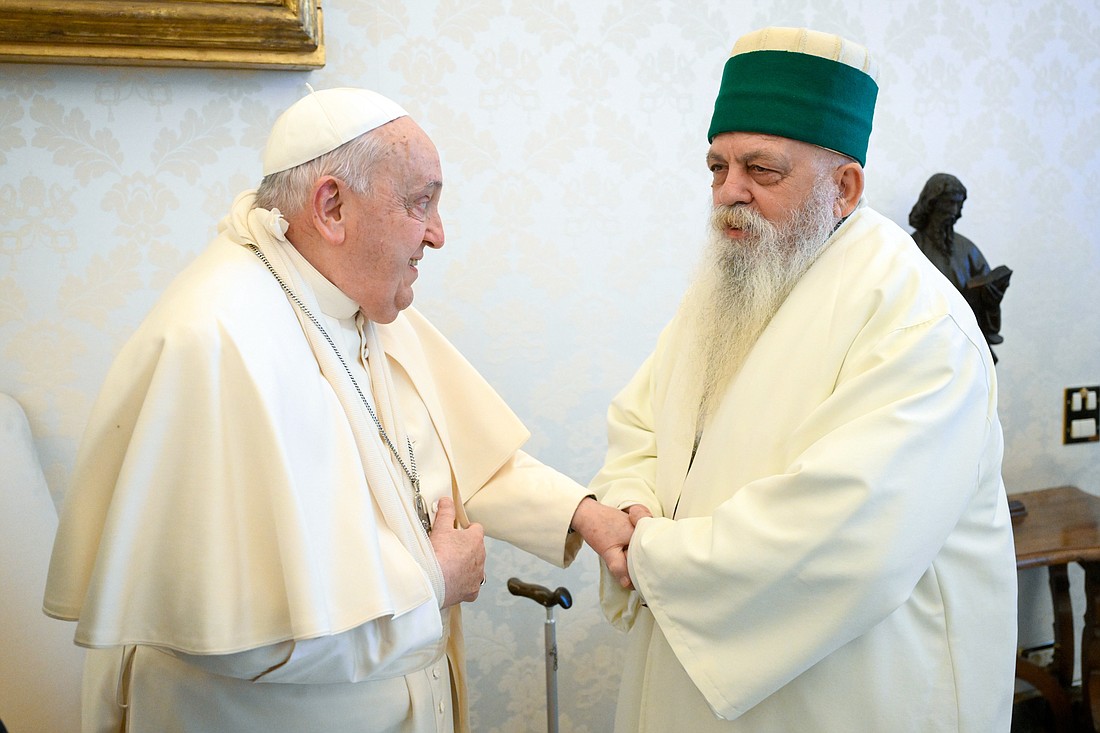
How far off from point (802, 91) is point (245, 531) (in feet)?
4.43

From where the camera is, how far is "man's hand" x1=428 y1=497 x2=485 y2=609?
172 cm

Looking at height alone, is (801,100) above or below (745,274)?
above

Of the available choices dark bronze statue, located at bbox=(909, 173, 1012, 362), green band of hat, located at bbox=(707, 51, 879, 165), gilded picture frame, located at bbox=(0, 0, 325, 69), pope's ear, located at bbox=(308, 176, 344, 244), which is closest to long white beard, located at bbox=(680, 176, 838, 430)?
green band of hat, located at bbox=(707, 51, 879, 165)

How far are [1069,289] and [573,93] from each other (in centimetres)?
226

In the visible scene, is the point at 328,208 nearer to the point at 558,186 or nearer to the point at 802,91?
the point at 802,91

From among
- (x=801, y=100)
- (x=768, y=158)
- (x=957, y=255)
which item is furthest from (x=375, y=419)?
(x=957, y=255)

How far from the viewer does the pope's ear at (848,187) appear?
73.9 inches

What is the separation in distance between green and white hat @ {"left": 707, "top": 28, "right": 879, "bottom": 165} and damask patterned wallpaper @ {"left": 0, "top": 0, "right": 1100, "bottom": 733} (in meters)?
1.00

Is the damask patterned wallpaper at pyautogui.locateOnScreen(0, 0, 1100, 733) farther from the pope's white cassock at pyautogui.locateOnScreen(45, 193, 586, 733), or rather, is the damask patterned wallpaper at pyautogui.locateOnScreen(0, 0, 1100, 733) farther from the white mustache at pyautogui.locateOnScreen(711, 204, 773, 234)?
the white mustache at pyautogui.locateOnScreen(711, 204, 773, 234)

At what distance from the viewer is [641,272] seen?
9.90 ft

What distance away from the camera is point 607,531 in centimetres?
197

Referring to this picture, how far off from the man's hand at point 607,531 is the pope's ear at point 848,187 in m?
0.80

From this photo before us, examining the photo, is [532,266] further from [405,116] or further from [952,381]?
[952,381]

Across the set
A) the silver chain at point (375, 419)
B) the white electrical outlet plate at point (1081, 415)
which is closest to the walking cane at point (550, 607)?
the silver chain at point (375, 419)
